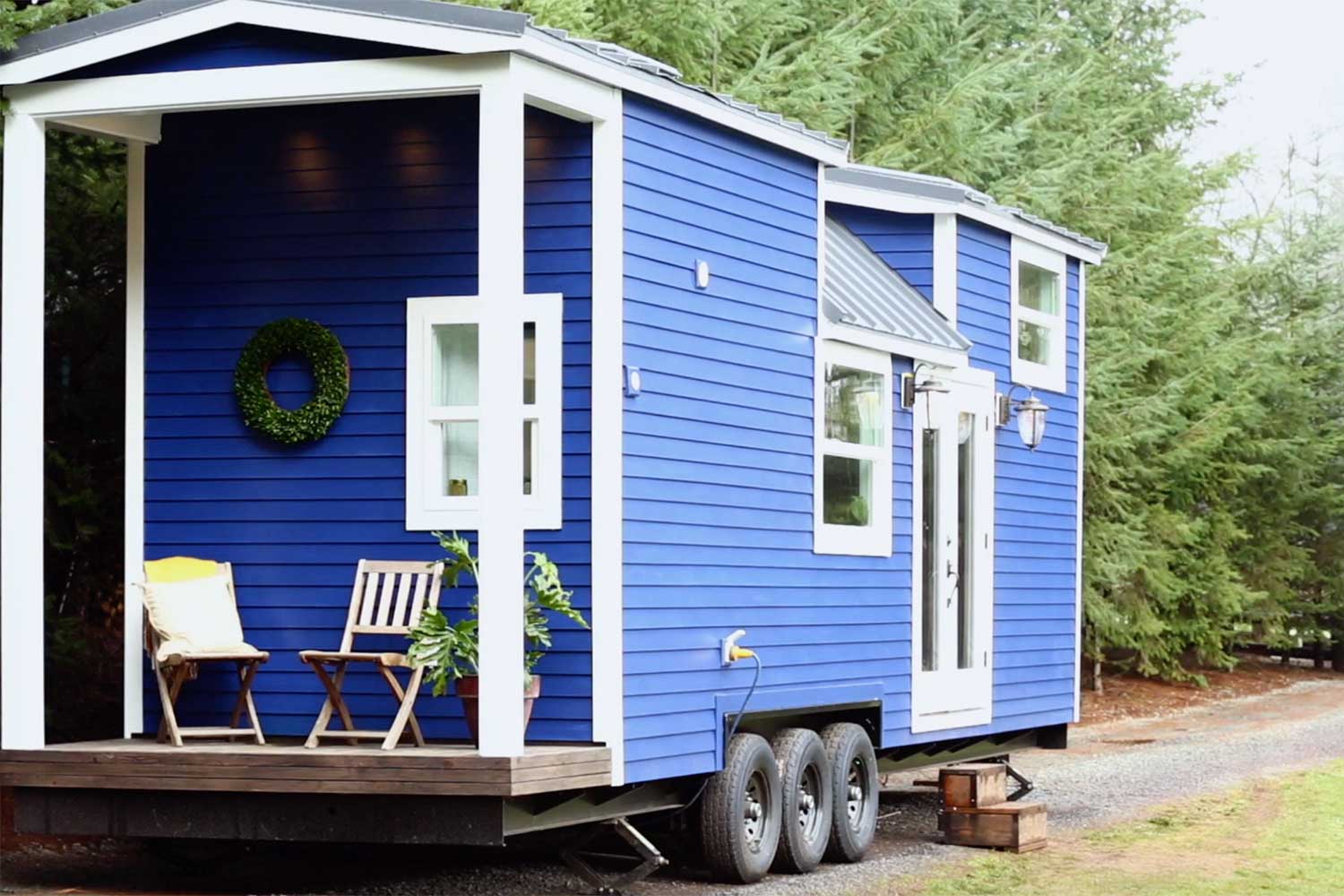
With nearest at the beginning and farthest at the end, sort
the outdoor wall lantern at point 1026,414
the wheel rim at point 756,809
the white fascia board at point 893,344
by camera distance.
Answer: the wheel rim at point 756,809 < the white fascia board at point 893,344 < the outdoor wall lantern at point 1026,414

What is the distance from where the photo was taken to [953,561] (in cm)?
1236

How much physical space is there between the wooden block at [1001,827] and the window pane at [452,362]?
408 centimetres

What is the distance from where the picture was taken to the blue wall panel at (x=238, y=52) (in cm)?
855

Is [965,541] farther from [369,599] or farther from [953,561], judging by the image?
[369,599]

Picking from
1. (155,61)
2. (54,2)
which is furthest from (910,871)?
(54,2)

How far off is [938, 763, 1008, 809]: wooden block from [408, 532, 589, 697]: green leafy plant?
366 centimetres

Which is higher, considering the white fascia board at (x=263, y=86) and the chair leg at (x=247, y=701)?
the white fascia board at (x=263, y=86)

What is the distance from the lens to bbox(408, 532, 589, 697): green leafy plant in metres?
8.55

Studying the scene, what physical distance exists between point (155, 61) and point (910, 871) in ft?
17.5

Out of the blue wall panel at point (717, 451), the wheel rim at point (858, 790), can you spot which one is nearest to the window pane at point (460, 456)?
the blue wall panel at point (717, 451)

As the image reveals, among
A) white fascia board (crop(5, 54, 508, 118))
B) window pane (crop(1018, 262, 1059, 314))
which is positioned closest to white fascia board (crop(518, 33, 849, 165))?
white fascia board (crop(5, 54, 508, 118))

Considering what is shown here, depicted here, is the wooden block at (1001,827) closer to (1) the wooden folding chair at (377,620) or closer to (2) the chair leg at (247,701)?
(1) the wooden folding chair at (377,620)

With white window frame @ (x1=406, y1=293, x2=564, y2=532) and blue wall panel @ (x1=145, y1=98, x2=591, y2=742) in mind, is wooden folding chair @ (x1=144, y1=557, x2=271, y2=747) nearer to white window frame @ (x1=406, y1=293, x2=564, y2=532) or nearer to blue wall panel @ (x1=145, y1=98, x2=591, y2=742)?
blue wall panel @ (x1=145, y1=98, x2=591, y2=742)

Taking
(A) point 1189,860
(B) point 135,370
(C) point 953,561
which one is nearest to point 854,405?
(C) point 953,561
